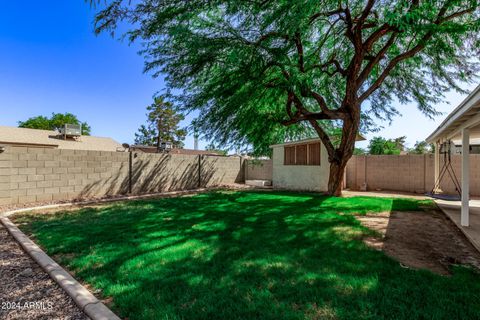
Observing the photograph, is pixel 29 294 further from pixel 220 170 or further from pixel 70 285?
pixel 220 170

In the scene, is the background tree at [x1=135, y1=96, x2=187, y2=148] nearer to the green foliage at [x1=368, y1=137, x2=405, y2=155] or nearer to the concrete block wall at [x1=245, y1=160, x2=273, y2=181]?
the concrete block wall at [x1=245, y1=160, x2=273, y2=181]

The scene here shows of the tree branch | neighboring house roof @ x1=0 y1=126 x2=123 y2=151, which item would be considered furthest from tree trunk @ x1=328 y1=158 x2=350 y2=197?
neighboring house roof @ x1=0 y1=126 x2=123 y2=151

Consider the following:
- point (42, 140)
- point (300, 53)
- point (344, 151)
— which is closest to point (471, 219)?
point (344, 151)

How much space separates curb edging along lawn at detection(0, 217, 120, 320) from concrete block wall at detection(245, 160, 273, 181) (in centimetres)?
1114

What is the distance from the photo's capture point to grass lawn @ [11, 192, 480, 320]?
2098 mm

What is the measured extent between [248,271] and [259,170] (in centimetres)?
1189

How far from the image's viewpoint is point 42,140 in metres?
16.2

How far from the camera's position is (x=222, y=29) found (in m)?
5.87

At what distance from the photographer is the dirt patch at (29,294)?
2168 mm

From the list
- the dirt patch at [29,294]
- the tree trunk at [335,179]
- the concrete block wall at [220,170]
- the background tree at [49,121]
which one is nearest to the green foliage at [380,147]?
the concrete block wall at [220,170]

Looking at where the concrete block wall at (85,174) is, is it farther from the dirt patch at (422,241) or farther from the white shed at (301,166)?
the dirt patch at (422,241)

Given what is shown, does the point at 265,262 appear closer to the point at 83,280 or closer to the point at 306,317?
the point at 306,317

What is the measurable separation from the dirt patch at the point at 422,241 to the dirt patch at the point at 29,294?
3738 millimetres

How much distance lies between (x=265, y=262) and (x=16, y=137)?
18.8m
